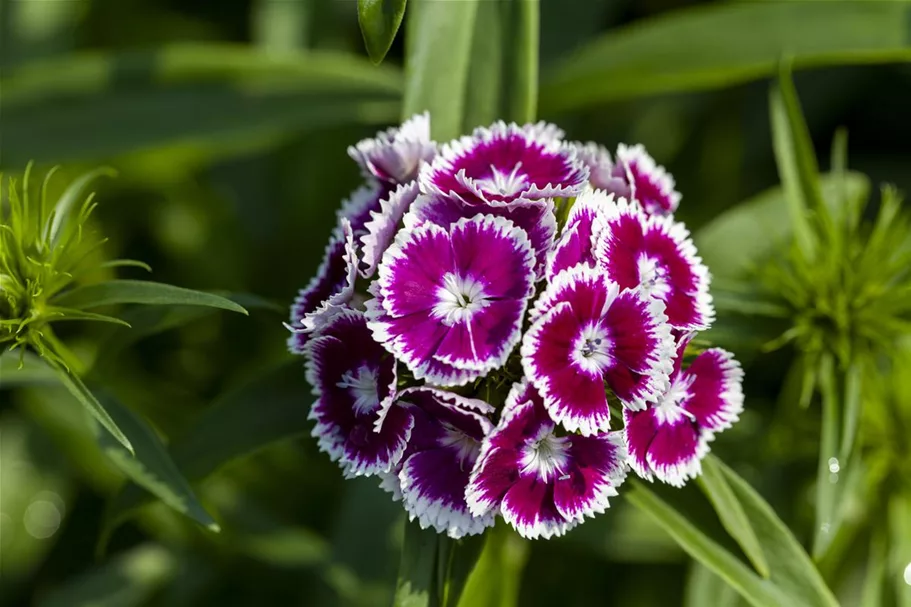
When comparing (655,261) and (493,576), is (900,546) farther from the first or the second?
(655,261)

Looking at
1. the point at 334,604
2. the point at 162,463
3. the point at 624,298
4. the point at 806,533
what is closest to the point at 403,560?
the point at 162,463

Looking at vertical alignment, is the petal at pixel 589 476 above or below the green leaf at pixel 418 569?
above

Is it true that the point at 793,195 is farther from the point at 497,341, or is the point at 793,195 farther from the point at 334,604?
the point at 334,604

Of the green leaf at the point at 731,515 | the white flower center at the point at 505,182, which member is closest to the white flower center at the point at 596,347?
the white flower center at the point at 505,182

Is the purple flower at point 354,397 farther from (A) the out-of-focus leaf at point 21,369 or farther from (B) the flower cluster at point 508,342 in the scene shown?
(A) the out-of-focus leaf at point 21,369

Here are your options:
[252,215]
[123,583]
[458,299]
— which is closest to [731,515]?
[458,299]
